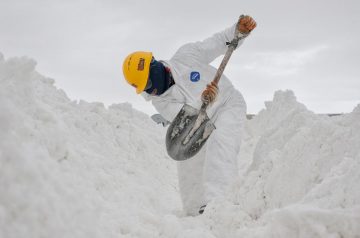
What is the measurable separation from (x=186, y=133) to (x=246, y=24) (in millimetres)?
1295

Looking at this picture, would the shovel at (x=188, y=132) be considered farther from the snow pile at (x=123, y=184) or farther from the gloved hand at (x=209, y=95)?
the snow pile at (x=123, y=184)

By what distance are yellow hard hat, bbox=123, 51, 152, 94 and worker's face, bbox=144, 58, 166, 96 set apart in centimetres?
6

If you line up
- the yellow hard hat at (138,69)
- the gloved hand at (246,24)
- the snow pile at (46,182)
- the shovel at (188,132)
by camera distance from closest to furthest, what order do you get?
the snow pile at (46,182)
the shovel at (188,132)
the yellow hard hat at (138,69)
the gloved hand at (246,24)

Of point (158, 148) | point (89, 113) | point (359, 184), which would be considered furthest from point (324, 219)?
point (158, 148)

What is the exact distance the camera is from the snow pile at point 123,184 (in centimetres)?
Answer: 161

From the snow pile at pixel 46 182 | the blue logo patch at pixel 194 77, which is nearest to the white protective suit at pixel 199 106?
the blue logo patch at pixel 194 77

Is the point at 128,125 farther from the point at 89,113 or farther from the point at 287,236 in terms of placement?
the point at 287,236

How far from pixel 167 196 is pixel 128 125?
61.9 inches

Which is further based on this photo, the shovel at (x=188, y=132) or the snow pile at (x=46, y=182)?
the shovel at (x=188, y=132)

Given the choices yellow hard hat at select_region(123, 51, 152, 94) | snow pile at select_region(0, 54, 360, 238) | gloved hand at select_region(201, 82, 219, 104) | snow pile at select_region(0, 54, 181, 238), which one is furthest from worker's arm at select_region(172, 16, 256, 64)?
snow pile at select_region(0, 54, 181, 238)

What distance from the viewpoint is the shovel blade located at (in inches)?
158

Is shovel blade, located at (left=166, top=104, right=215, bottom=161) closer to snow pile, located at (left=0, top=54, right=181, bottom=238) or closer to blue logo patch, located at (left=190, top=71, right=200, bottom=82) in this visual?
blue logo patch, located at (left=190, top=71, right=200, bottom=82)

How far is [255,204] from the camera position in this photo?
370 cm

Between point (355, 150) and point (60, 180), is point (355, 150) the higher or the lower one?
the higher one
